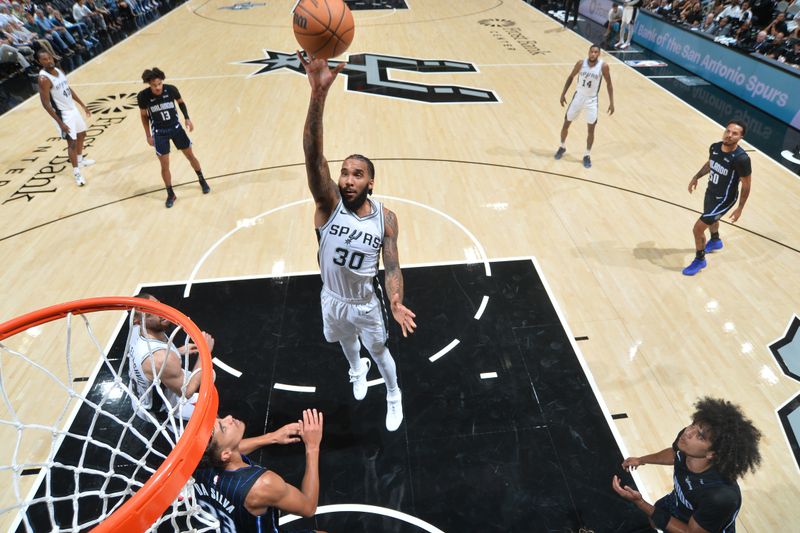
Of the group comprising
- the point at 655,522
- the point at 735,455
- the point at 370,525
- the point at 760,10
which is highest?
the point at 760,10

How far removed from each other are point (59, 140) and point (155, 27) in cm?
971

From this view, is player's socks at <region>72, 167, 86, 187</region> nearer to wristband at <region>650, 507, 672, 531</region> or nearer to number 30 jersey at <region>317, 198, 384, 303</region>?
number 30 jersey at <region>317, 198, 384, 303</region>

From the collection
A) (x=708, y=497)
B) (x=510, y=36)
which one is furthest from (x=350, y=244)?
(x=510, y=36)

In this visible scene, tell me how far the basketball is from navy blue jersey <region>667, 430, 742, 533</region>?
4107mm

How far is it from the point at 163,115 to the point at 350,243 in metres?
4.44

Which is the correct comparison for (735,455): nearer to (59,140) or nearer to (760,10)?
(59,140)

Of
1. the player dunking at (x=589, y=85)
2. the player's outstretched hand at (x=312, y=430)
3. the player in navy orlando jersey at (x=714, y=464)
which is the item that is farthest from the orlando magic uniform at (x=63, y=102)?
the player in navy orlando jersey at (x=714, y=464)

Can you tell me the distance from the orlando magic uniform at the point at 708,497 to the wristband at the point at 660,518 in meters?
0.11

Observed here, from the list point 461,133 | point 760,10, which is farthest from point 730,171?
point 760,10

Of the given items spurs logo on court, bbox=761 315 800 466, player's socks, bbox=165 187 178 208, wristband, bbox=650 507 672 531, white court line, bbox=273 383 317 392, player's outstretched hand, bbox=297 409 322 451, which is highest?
player's outstretched hand, bbox=297 409 322 451

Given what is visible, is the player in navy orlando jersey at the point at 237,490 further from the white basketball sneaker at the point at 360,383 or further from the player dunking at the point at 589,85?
the player dunking at the point at 589,85

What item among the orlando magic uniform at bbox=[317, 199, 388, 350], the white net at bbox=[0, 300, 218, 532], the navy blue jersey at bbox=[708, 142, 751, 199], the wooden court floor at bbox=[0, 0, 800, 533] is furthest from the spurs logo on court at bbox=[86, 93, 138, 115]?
the navy blue jersey at bbox=[708, 142, 751, 199]

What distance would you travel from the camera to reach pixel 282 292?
5258mm

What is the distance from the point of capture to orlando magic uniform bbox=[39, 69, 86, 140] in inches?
267
